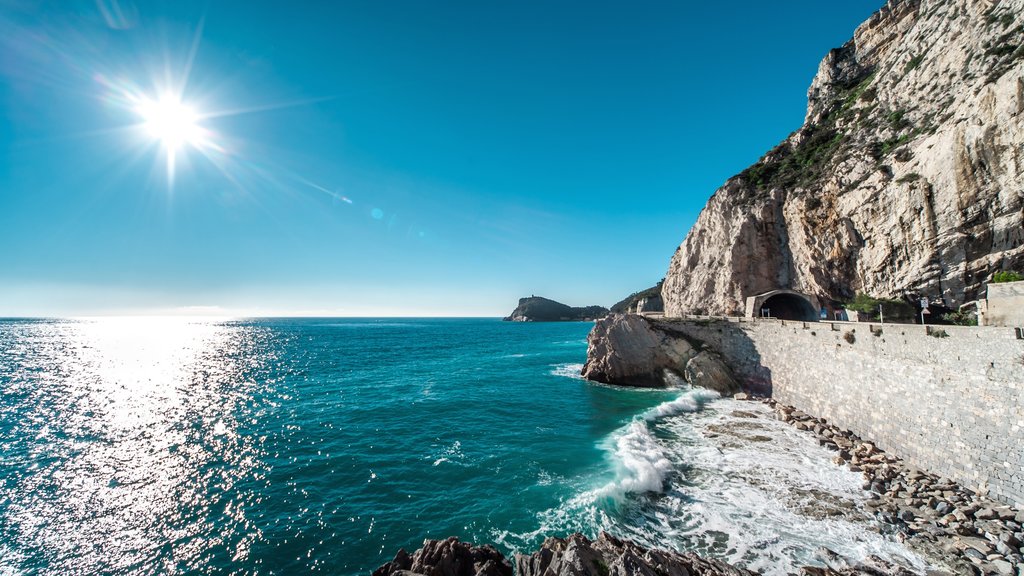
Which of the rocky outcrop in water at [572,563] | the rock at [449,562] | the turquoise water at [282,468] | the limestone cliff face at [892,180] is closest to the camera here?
the rocky outcrop in water at [572,563]

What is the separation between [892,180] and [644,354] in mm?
23248

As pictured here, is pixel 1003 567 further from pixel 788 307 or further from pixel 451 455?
pixel 788 307

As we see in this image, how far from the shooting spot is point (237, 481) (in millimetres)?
15039

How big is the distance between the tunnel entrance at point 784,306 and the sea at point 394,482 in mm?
13261

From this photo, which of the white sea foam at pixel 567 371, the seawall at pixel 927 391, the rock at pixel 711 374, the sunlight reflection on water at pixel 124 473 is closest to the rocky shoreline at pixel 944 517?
the seawall at pixel 927 391

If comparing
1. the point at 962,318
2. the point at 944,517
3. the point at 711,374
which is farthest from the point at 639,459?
the point at 962,318

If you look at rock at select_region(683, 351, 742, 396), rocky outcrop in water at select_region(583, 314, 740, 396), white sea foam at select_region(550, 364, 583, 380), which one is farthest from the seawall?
white sea foam at select_region(550, 364, 583, 380)

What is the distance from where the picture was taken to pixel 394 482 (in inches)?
580

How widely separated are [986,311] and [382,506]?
26476mm

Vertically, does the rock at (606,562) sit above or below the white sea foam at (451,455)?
above

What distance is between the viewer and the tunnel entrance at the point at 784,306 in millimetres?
35031

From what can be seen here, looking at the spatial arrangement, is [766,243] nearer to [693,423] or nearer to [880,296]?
[880,296]

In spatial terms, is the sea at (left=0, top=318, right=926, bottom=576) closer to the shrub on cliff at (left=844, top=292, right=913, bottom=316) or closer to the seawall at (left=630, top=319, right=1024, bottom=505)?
the seawall at (left=630, top=319, right=1024, bottom=505)

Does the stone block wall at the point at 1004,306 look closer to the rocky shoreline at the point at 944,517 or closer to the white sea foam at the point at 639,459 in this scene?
the rocky shoreline at the point at 944,517
